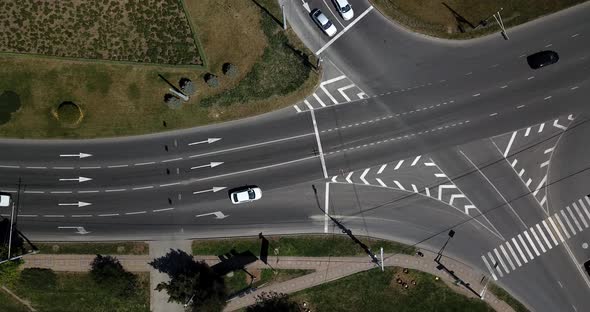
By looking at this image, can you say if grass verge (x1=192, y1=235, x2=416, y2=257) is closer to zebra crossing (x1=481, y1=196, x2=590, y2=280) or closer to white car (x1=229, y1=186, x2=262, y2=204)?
white car (x1=229, y1=186, x2=262, y2=204)

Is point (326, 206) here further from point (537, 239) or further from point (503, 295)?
point (537, 239)

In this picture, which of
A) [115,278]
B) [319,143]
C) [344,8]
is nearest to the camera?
[115,278]

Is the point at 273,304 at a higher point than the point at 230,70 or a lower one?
lower

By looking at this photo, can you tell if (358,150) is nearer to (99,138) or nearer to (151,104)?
(151,104)

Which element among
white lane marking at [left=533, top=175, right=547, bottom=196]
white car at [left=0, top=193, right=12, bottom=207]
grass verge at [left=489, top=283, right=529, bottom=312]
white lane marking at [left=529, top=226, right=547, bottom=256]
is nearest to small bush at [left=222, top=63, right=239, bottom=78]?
Result: white car at [left=0, top=193, right=12, bottom=207]

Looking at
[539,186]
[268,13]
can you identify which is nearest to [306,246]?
[268,13]

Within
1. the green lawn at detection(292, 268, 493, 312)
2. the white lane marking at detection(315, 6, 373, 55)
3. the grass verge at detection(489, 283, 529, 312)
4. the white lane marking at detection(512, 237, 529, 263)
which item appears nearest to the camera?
the green lawn at detection(292, 268, 493, 312)
